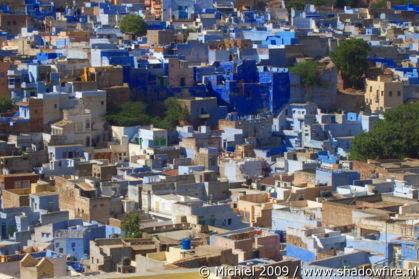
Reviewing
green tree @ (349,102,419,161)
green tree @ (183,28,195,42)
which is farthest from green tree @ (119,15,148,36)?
green tree @ (349,102,419,161)

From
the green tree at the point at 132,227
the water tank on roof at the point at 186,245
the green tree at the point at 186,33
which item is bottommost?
the green tree at the point at 132,227

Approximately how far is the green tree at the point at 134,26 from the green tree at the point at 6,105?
10.9 meters

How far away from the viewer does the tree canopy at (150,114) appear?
30.8 meters

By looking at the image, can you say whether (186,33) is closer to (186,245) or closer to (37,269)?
(186,245)

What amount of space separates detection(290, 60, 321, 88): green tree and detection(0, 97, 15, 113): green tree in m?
9.16

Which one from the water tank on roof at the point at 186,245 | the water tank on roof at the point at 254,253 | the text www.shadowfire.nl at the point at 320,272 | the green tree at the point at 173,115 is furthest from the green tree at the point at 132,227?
the green tree at the point at 173,115

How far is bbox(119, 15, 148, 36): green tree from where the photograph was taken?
137ft

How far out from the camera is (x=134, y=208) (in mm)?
22969

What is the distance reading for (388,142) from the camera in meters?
29.4

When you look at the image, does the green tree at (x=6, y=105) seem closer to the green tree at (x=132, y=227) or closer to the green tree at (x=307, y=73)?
the green tree at (x=307, y=73)

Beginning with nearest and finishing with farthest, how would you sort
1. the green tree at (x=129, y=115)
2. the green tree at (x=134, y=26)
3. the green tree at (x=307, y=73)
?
1. the green tree at (x=129, y=115)
2. the green tree at (x=307, y=73)
3. the green tree at (x=134, y=26)

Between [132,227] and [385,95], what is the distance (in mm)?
16467

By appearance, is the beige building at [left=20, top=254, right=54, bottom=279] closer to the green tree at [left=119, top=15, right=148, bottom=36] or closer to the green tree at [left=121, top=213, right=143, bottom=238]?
the green tree at [left=121, top=213, right=143, bottom=238]

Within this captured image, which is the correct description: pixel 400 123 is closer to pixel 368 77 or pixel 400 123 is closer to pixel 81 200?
pixel 368 77
